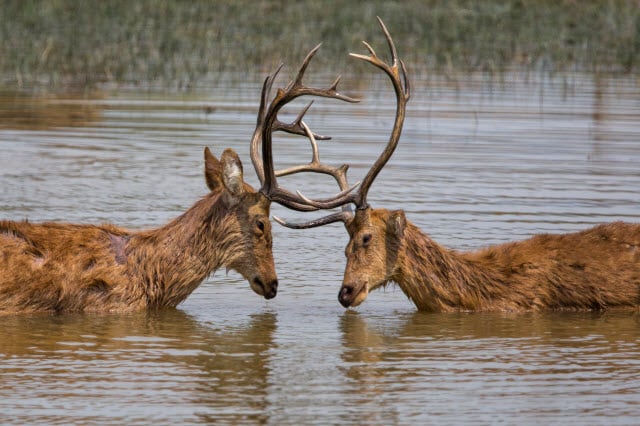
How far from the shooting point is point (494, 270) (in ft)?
36.8

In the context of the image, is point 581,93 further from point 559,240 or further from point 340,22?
point 559,240

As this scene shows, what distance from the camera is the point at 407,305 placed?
11.6 meters

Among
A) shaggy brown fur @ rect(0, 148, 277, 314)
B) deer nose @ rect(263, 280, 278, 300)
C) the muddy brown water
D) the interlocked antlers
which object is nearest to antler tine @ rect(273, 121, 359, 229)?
the interlocked antlers

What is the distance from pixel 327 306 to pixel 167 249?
1.23 m

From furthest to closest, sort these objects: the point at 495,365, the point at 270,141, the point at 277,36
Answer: the point at 277,36 < the point at 270,141 < the point at 495,365

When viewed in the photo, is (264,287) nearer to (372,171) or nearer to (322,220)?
(322,220)

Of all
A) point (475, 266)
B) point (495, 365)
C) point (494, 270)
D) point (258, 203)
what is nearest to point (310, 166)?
point (258, 203)

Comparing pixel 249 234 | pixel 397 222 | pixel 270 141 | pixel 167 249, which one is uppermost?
pixel 270 141

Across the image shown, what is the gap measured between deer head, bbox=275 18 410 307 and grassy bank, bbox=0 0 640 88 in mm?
13360

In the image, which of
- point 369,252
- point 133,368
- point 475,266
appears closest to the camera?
point 133,368

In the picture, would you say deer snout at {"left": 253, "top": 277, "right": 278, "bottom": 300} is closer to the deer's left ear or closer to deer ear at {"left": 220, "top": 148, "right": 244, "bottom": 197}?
deer ear at {"left": 220, "top": 148, "right": 244, "bottom": 197}

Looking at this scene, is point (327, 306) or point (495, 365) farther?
point (327, 306)

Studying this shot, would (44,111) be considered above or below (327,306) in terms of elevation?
→ above

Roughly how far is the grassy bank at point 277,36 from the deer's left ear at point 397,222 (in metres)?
13.4
